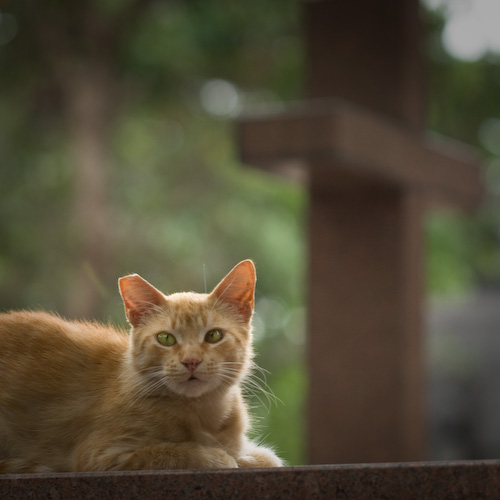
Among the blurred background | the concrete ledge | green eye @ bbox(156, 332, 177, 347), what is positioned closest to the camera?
the concrete ledge

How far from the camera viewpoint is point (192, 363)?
5.75 ft

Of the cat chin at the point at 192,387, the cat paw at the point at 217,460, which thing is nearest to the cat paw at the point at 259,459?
the cat paw at the point at 217,460

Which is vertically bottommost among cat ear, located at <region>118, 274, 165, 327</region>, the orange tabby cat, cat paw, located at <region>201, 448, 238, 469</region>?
cat paw, located at <region>201, 448, 238, 469</region>

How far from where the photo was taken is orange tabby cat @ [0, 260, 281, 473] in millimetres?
1770

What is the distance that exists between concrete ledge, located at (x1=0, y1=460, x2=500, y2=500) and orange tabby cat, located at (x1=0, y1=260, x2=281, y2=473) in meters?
0.06

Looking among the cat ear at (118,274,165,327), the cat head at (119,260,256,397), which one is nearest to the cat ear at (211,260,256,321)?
the cat head at (119,260,256,397)

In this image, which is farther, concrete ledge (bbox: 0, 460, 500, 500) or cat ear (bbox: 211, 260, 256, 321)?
cat ear (bbox: 211, 260, 256, 321)

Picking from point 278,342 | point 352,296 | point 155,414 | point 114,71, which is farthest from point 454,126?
A: point 155,414

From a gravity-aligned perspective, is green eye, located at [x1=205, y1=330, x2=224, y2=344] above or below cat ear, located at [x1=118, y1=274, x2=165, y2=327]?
below

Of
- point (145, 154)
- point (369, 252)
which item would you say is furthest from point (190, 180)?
point (369, 252)

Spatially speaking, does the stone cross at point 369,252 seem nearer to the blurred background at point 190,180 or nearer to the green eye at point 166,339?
the green eye at point 166,339

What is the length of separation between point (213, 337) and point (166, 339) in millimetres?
95

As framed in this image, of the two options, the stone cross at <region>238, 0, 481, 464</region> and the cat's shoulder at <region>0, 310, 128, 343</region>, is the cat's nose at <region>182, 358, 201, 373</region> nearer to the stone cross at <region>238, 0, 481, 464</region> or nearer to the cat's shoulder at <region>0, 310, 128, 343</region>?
the cat's shoulder at <region>0, 310, 128, 343</region>

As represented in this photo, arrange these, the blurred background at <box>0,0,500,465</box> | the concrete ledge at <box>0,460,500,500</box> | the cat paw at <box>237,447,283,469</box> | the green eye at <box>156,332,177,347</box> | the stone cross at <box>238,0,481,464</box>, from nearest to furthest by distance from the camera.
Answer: the concrete ledge at <box>0,460,500,500</box> → the green eye at <box>156,332,177,347</box> → the cat paw at <box>237,447,283,469</box> → the stone cross at <box>238,0,481,464</box> → the blurred background at <box>0,0,500,465</box>
